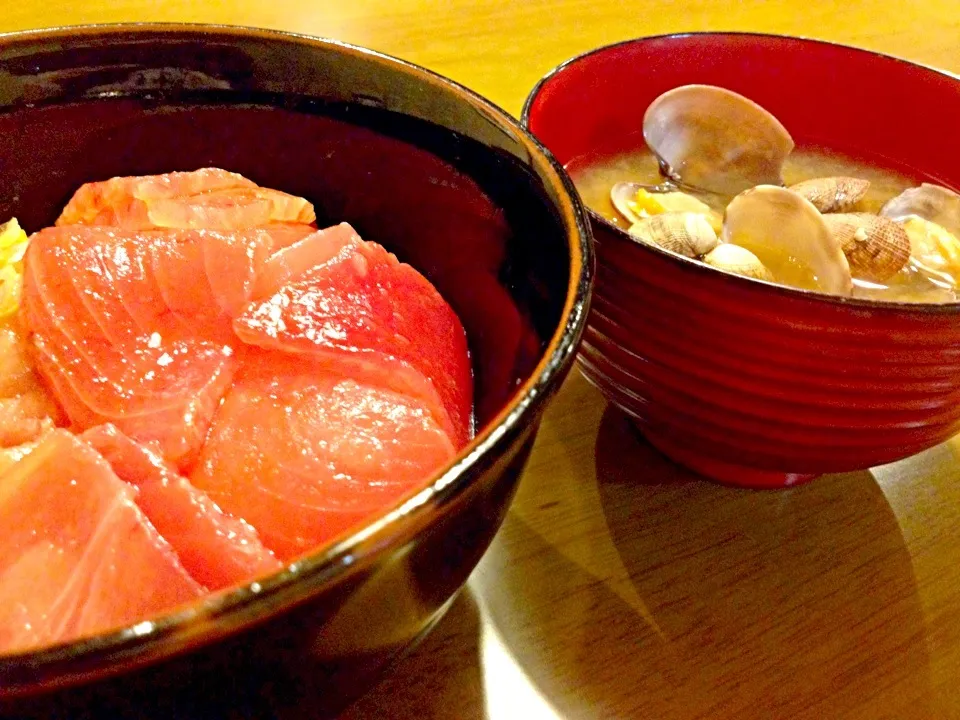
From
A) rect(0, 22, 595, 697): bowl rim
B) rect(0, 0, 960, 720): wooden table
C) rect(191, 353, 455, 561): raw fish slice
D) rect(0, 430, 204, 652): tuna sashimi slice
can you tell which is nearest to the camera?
rect(0, 22, 595, 697): bowl rim

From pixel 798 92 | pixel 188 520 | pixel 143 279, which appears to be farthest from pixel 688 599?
pixel 798 92

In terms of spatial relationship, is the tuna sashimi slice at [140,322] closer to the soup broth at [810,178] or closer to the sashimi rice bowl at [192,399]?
the sashimi rice bowl at [192,399]

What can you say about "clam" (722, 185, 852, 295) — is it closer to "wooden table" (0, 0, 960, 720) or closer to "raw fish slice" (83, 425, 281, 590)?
"wooden table" (0, 0, 960, 720)

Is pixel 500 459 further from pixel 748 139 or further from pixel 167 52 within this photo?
pixel 748 139

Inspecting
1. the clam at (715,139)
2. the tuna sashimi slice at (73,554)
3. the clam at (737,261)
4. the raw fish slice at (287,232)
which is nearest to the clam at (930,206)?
the clam at (715,139)

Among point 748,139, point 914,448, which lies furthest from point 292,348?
point 748,139

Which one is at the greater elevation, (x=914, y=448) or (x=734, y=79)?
(x=734, y=79)

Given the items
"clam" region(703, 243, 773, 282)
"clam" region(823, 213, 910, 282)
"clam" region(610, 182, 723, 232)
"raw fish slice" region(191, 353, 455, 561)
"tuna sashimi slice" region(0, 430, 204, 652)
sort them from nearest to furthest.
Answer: "tuna sashimi slice" region(0, 430, 204, 652) → "raw fish slice" region(191, 353, 455, 561) → "clam" region(703, 243, 773, 282) → "clam" region(823, 213, 910, 282) → "clam" region(610, 182, 723, 232)

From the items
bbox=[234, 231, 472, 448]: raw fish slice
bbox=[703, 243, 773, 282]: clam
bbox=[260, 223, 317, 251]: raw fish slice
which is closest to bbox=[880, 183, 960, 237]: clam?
bbox=[703, 243, 773, 282]: clam
